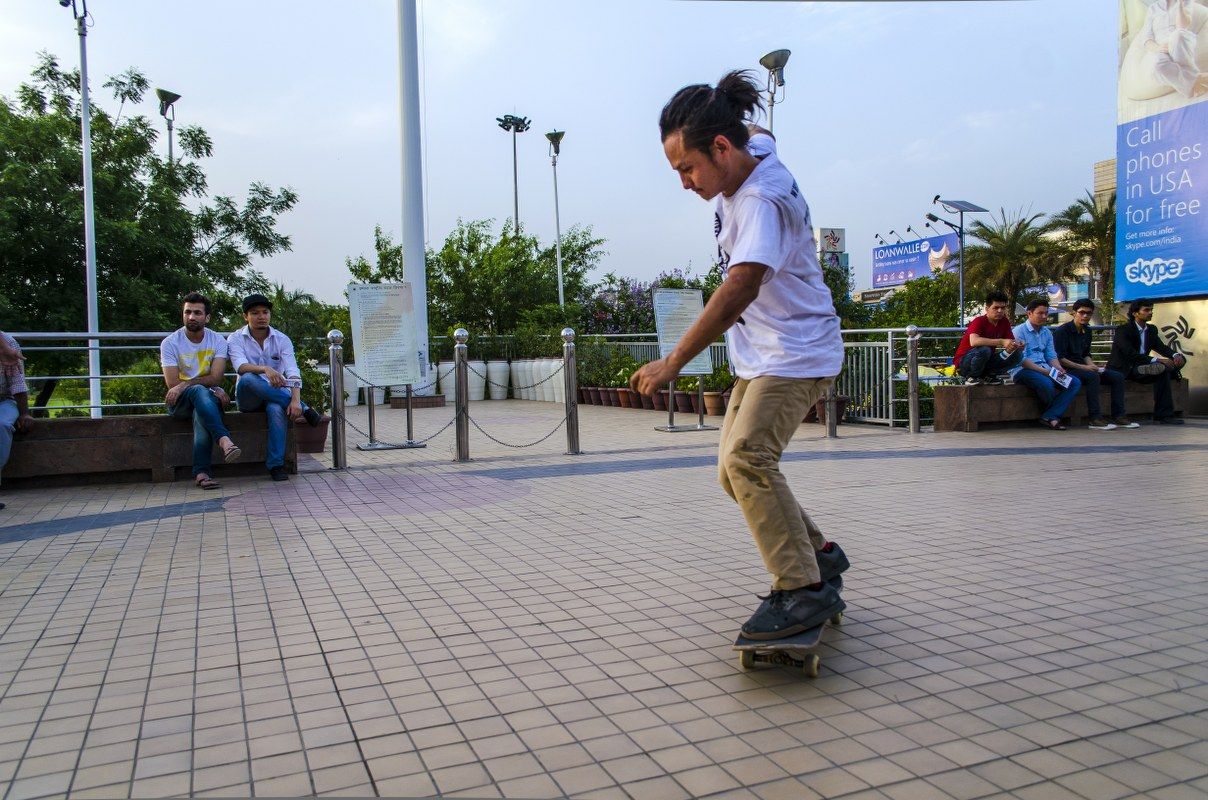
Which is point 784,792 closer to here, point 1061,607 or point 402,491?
point 1061,607

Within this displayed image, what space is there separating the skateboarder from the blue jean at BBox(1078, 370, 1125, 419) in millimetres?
9627

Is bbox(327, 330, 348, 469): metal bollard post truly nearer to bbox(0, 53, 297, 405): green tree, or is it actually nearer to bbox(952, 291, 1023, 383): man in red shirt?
bbox(952, 291, 1023, 383): man in red shirt

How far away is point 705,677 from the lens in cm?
323

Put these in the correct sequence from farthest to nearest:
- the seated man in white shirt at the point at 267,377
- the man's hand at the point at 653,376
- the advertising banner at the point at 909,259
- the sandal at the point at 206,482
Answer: the advertising banner at the point at 909,259 → the seated man in white shirt at the point at 267,377 → the sandal at the point at 206,482 → the man's hand at the point at 653,376

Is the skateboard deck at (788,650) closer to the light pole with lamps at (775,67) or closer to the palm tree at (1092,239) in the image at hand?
the light pole with lamps at (775,67)

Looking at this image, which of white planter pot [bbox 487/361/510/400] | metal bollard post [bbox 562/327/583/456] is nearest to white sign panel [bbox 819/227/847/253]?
white planter pot [bbox 487/361/510/400]

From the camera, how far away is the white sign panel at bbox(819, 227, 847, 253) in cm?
3656

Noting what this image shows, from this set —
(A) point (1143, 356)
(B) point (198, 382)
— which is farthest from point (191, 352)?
(A) point (1143, 356)

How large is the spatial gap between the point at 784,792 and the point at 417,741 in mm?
1056

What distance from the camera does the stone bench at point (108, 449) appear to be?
312 inches

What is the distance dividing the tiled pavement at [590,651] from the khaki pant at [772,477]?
395 mm

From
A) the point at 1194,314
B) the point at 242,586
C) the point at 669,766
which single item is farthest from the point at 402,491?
the point at 1194,314

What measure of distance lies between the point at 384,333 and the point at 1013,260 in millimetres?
40796

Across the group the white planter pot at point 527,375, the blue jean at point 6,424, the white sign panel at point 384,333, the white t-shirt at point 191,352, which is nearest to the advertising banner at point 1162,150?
the white sign panel at point 384,333
